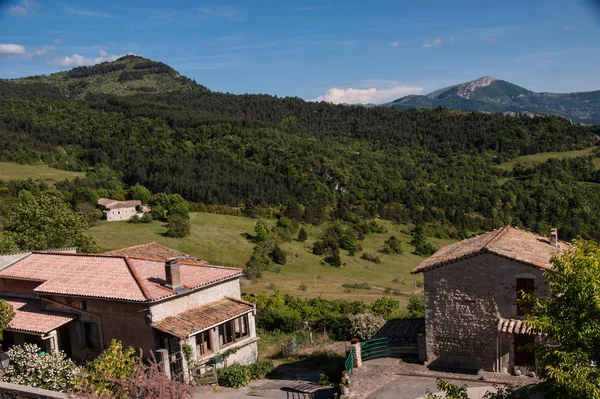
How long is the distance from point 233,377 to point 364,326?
9.14m

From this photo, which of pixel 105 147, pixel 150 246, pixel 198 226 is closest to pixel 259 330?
pixel 150 246

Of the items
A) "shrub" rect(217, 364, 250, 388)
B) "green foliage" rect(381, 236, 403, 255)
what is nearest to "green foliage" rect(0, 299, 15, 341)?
"shrub" rect(217, 364, 250, 388)

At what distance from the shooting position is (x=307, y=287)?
48812 millimetres

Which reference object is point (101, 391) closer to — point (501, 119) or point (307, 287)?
point (307, 287)

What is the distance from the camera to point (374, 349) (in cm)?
2206

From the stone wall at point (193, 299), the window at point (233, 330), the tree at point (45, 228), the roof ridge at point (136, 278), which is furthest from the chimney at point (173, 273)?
the tree at point (45, 228)

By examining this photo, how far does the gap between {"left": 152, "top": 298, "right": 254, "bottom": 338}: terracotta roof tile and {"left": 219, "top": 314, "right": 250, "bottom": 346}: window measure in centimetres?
51

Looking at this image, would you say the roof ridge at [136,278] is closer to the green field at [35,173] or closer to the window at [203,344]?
the window at [203,344]

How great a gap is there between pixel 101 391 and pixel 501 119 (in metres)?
179

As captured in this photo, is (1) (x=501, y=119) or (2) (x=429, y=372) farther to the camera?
(1) (x=501, y=119)

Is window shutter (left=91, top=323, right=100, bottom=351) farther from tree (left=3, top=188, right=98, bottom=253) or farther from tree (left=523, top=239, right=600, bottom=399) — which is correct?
tree (left=523, top=239, right=600, bottom=399)

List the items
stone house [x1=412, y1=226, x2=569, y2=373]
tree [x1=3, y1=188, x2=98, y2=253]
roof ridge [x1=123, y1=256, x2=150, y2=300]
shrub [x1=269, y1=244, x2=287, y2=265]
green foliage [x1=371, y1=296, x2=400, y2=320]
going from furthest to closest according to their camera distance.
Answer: shrub [x1=269, y1=244, x2=287, y2=265] → tree [x1=3, y1=188, x2=98, y2=253] → green foliage [x1=371, y1=296, x2=400, y2=320] → roof ridge [x1=123, y1=256, x2=150, y2=300] → stone house [x1=412, y1=226, x2=569, y2=373]

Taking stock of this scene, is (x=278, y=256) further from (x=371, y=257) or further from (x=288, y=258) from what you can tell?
(x=371, y=257)

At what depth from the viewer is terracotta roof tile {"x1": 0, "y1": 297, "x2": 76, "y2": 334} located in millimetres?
21547
